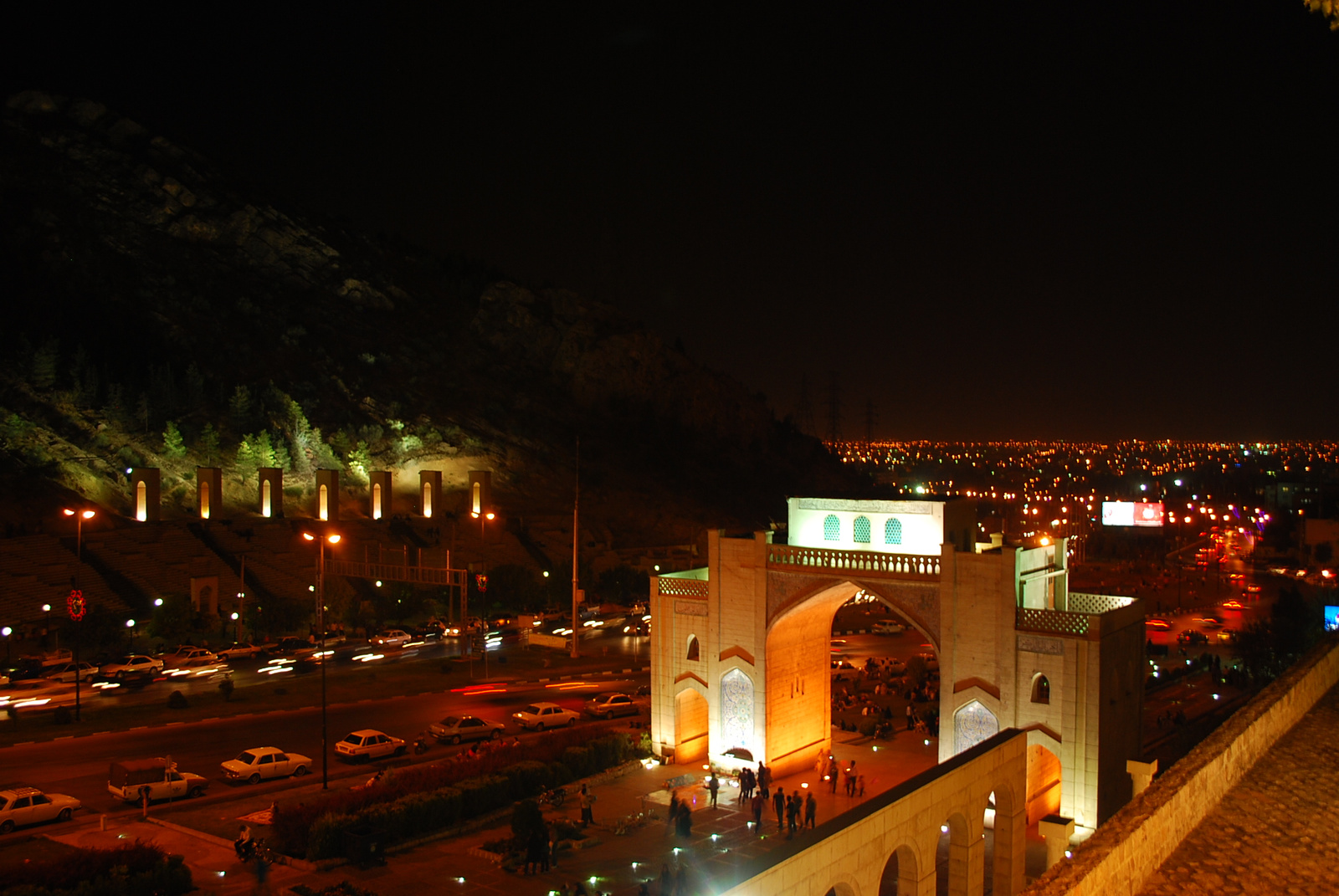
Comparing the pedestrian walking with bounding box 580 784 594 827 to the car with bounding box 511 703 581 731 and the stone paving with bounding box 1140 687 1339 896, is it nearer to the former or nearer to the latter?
the car with bounding box 511 703 581 731

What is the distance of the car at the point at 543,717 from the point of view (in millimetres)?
29141

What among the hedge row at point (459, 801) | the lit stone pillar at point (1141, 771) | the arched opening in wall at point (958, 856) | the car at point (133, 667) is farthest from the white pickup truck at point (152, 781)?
the lit stone pillar at point (1141, 771)

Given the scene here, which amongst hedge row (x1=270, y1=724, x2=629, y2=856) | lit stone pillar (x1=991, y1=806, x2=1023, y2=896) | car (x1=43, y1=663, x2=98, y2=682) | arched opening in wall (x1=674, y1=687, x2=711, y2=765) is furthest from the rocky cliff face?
lit stone pillar (x1=991, y1=806, x2=1023, y2=896)

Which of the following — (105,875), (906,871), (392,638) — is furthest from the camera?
(392,638)

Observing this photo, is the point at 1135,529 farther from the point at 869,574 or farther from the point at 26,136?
the point at 26,136

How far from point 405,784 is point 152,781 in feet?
18.8

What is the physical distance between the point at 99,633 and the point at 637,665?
21576 millimetres

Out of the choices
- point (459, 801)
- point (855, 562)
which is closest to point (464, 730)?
point (459, 801)

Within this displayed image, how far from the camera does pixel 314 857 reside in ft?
58.4

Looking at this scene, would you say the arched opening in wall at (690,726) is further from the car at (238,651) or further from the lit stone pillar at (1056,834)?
the car at (238,651)

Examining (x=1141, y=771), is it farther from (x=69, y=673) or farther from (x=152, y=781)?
(x=69, y=673)

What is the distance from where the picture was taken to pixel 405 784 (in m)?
20.9

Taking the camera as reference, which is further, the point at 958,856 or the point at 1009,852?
the point at 1009,852

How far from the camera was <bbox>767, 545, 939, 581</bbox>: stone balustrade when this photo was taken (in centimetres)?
2186
